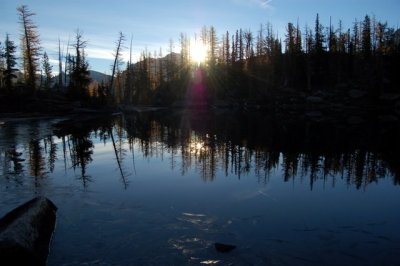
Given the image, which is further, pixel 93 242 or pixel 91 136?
pixel 91 136

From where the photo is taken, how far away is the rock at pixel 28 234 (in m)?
6.77

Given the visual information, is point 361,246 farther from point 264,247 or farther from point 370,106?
point 370,106

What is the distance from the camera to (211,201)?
12.1 m

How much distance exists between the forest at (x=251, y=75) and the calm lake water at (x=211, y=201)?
37854 mm

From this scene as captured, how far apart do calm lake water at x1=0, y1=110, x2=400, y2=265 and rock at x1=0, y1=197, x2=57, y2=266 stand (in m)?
0.34

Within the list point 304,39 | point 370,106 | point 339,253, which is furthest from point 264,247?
point 304,39

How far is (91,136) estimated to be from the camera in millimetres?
30250

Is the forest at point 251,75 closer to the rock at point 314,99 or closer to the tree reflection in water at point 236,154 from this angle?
the rock at point 314,99

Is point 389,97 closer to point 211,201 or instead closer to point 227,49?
point 227,49

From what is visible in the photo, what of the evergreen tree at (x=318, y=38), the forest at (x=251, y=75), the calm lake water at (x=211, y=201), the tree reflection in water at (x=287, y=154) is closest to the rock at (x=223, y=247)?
the calm lake water at (x=211, y=201)

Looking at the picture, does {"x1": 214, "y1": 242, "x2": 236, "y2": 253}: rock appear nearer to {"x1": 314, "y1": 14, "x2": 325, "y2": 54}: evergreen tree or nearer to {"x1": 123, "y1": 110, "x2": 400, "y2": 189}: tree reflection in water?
{"x1": 123, "y1": 110, "x2": 400, "y2": 189}: tree reflection in water

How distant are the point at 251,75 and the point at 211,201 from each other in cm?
8220

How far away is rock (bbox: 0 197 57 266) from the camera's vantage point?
22.2ft

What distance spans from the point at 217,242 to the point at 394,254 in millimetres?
4090
